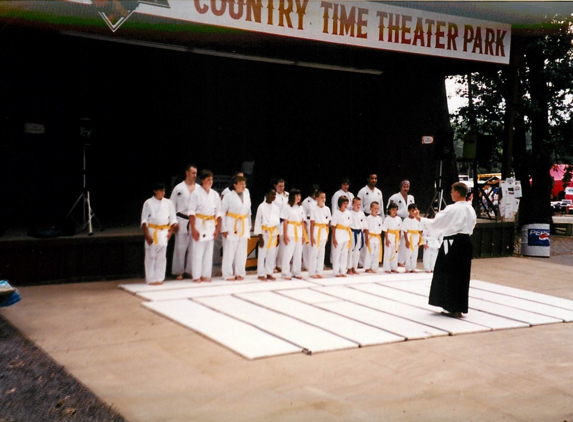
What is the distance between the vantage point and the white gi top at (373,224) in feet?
32.5

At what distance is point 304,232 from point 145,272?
2.39 meters

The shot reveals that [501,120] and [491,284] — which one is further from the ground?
[501,120]

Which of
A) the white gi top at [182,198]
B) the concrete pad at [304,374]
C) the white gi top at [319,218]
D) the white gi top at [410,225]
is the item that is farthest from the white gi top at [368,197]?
the concrete pad at [304,374]

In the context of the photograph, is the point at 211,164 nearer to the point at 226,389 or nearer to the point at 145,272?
the point at 145,272

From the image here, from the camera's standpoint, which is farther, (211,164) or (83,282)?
(211,164)

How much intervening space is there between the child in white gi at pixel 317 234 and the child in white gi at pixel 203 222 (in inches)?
61.6

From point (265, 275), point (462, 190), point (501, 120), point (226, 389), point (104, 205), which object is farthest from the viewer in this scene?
point (501, 120)

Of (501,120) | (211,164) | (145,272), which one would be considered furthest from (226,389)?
(501,120)

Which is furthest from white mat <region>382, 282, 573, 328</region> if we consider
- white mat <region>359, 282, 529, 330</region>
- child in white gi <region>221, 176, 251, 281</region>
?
child in white gi <region>221, 176, 251, 281</region>

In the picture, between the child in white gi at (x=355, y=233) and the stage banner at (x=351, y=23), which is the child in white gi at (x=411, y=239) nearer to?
the child in white gi at (x=355, y=233)

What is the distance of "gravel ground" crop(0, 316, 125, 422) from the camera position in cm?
381

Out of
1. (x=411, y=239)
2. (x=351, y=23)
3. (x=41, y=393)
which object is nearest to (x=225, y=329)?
(x=41, y=393)

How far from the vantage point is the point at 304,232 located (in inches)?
367

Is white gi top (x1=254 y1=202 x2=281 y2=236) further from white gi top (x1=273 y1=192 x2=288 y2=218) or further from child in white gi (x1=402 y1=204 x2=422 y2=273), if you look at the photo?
child in white gi (x1=402 y1=204 x2=422 y2=273)
